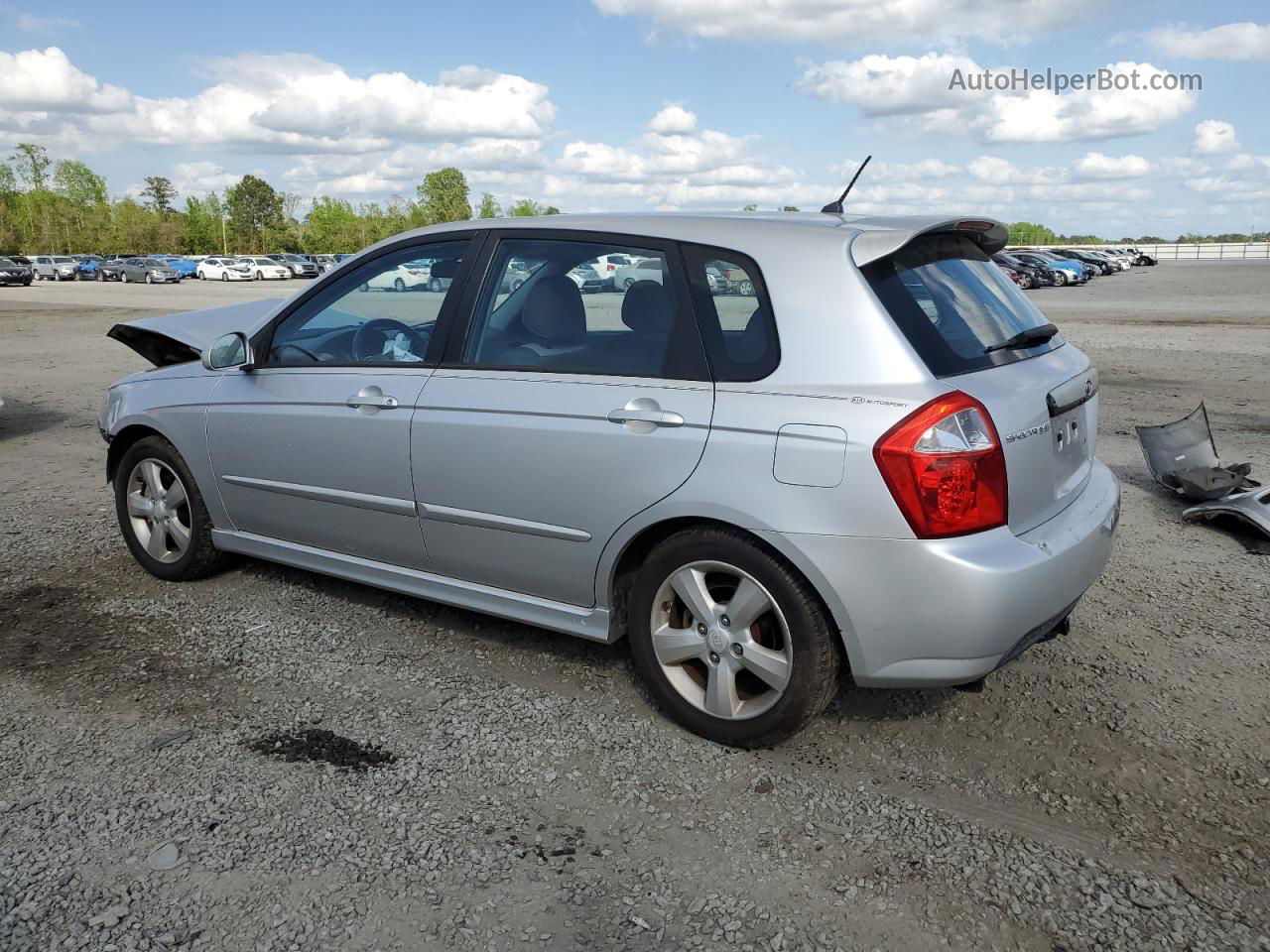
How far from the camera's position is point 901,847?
2.96m

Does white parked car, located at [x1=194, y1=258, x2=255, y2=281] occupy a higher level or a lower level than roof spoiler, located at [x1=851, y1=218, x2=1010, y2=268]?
A: lower

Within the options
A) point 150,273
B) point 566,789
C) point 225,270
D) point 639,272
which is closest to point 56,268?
point 150,273

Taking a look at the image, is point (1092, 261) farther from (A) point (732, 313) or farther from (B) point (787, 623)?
(B) point (787, 623)

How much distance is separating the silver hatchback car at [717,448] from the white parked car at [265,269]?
60.5 meters

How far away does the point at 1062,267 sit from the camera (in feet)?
151

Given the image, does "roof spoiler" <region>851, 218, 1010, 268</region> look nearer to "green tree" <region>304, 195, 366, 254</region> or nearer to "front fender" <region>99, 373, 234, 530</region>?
"front fender" <region>99, 373, 234, 530</region>

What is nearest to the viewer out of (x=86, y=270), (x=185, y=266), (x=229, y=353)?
(x=229, y=353)

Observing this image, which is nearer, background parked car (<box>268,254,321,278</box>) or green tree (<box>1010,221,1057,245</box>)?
background parked car (<box>268,254,321,278</box>)

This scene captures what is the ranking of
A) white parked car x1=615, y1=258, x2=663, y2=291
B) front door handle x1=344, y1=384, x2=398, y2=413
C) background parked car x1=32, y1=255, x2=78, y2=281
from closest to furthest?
white parked car x1=615, y1=258, x2=663, y2=291
front door handle x1=344, y1=384, x2=398, y2=413
background parked car x1=32, y1=255, x2=78, y2=281

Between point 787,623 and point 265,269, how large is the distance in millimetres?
63213

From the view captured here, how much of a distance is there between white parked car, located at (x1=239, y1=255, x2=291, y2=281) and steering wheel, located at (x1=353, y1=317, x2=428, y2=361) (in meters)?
60.1

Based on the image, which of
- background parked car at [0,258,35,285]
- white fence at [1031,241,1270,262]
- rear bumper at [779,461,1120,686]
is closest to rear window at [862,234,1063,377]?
rear bumper at [779,461,1120,686]

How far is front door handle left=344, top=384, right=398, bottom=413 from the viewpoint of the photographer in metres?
4.11

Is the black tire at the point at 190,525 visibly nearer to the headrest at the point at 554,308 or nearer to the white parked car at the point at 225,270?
the headrest at the point at 554,308
